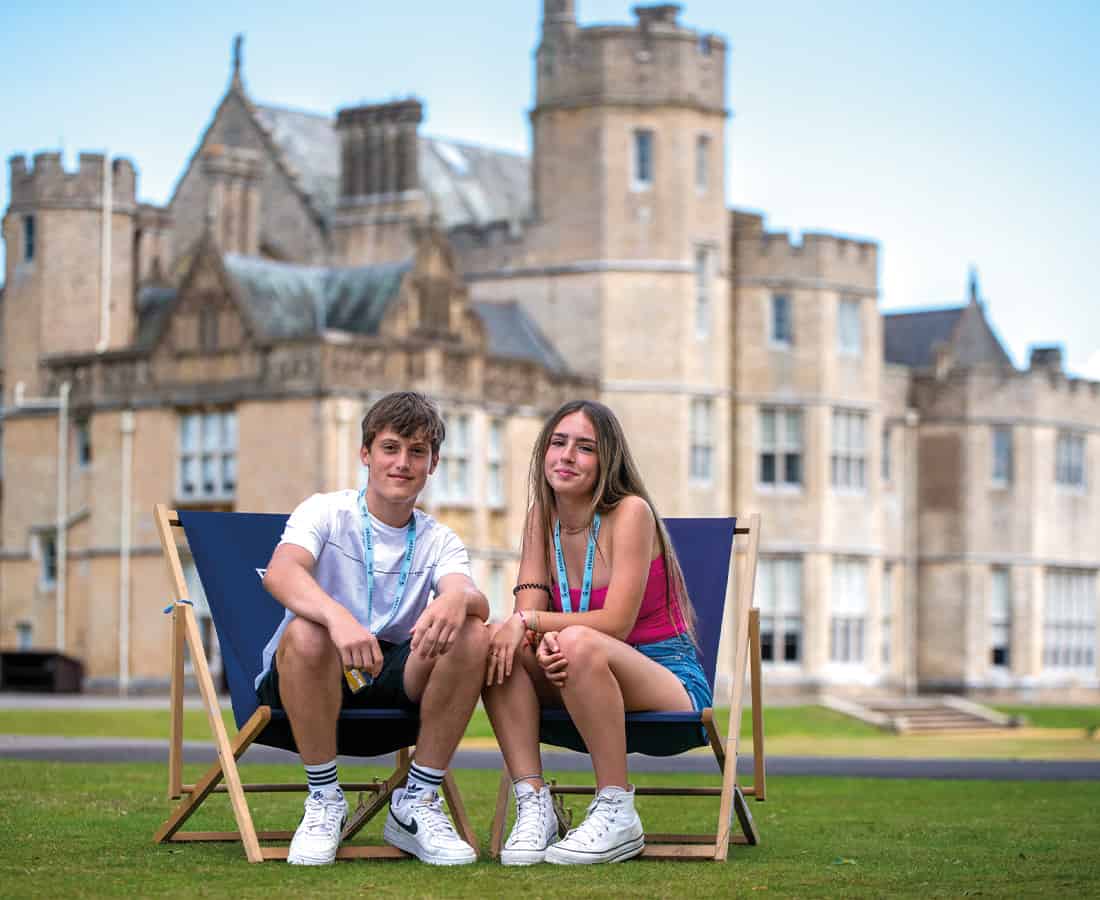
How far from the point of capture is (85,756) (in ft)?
53.0

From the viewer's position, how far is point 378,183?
44.3 meters

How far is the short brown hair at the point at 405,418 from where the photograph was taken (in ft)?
25.4

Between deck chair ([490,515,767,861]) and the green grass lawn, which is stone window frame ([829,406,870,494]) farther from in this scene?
deck chair ([490,515,767,861])

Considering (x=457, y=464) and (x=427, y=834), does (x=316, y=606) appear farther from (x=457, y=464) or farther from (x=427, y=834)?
(x=457, y=464)

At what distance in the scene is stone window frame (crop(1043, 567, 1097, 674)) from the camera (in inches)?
1892

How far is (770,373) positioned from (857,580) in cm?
466

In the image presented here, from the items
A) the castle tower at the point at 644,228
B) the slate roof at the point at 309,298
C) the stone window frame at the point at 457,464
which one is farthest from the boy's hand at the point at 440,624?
the castle tower at the point at 644,228

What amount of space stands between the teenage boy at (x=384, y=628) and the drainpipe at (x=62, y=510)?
3021cm

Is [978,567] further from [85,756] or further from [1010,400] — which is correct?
[85,756]

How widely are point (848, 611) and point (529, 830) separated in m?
36.2

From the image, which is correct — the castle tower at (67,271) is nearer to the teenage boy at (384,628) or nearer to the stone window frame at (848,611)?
the stone window frame at (848,611)

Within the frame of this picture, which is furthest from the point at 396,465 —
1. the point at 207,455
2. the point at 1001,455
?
the point at 1001,455

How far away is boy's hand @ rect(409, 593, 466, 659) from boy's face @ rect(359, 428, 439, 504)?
19.1 inches

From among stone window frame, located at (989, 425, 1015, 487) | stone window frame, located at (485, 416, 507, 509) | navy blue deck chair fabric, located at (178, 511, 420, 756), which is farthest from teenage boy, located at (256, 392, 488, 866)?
stone window frame, located at (989, 425, 1015, 487)
